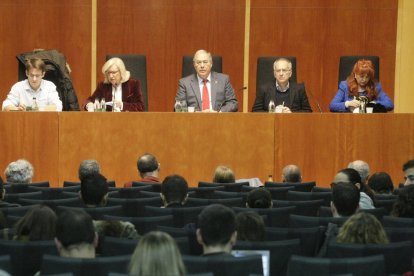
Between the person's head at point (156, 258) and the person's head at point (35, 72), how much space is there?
6180 mm

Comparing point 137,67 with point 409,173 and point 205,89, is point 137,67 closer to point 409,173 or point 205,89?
point 205,89

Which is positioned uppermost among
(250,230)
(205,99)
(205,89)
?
(205,89)

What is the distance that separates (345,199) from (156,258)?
2.31 m

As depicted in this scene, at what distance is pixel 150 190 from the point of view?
277 inches

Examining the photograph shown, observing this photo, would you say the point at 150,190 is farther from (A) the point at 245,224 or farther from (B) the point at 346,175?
(A) the point at 245,224

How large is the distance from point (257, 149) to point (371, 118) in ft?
3.73

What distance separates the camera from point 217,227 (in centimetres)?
407

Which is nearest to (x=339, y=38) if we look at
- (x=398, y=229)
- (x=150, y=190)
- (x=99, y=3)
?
(x=99, y=3)

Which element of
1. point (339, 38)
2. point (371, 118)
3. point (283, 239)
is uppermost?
point (339, 38)

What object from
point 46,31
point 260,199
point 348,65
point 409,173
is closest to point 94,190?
point 260,199

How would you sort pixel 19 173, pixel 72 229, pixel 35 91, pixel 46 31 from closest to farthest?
pixel 72 229, pixel 19 173, pixel 35 91, pixel 46 31

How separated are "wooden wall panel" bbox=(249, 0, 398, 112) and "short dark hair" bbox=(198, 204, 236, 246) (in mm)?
7949

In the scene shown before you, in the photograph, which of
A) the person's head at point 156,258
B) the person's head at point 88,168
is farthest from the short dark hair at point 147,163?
the person's head at point 156,258

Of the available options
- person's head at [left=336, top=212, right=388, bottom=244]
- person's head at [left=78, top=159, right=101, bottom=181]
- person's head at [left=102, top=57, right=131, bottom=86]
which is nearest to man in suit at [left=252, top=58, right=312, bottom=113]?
person's head at [left=102, top=57, right=131, bottom=86]
